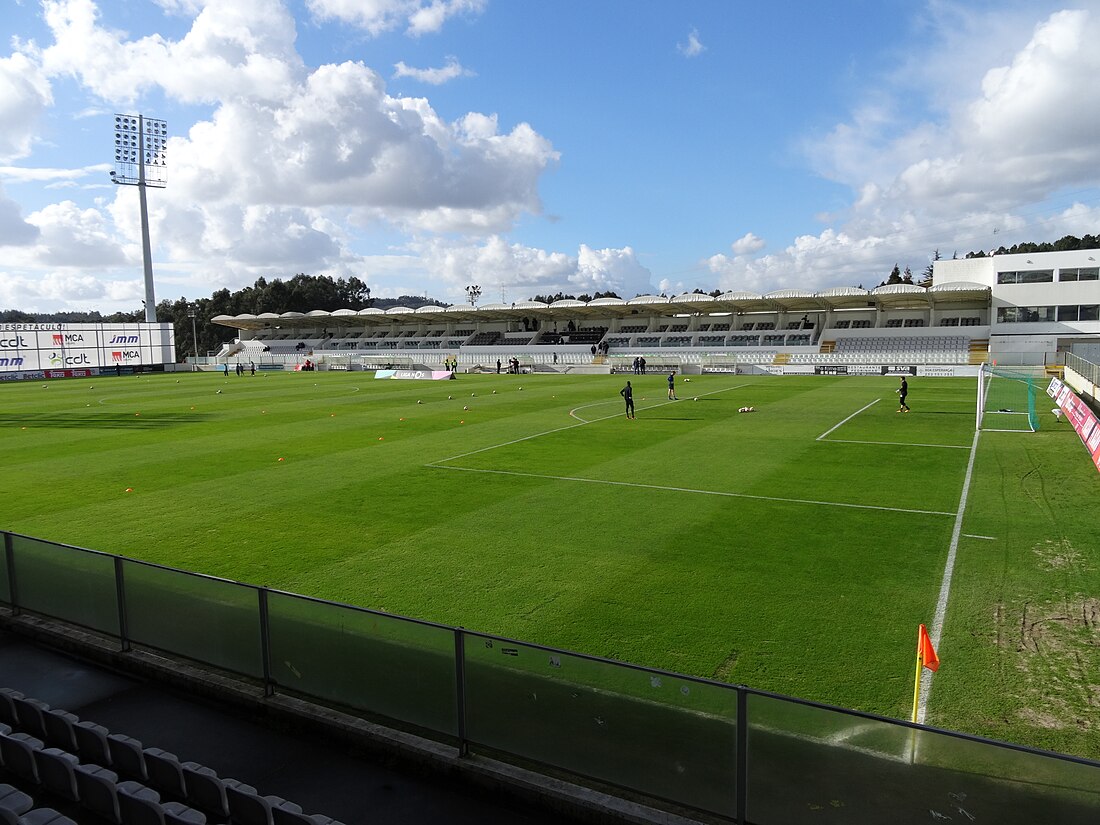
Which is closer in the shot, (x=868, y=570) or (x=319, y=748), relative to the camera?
(x=319, y=748)

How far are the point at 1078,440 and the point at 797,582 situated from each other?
1688 cm

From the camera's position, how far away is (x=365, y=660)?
6.11 meters

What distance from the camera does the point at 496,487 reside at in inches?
638

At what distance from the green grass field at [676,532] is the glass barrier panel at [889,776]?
245 cm

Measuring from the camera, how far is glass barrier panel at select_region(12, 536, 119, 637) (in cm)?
762

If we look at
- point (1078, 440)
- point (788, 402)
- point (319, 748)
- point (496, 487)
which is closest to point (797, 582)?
point (319, 748)

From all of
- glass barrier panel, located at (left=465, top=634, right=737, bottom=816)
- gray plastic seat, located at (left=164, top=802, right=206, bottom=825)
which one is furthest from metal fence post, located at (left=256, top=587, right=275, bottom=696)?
gray plastic seat, located at (left=164, top=802, right=206, bottom=825)

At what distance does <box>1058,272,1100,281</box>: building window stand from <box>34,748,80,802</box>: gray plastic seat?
241 feet

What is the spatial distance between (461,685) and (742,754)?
2217 mm

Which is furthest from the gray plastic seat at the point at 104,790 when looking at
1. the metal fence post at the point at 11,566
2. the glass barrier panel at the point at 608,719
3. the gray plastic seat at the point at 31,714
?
the metal fence post at the point at 11,566

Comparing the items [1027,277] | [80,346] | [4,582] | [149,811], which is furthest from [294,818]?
[80,346]

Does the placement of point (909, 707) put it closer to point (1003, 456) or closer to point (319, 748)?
point (319, 748)

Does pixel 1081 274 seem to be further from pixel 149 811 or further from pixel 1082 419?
pixel 149 811

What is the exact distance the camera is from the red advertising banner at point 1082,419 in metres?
17.6
